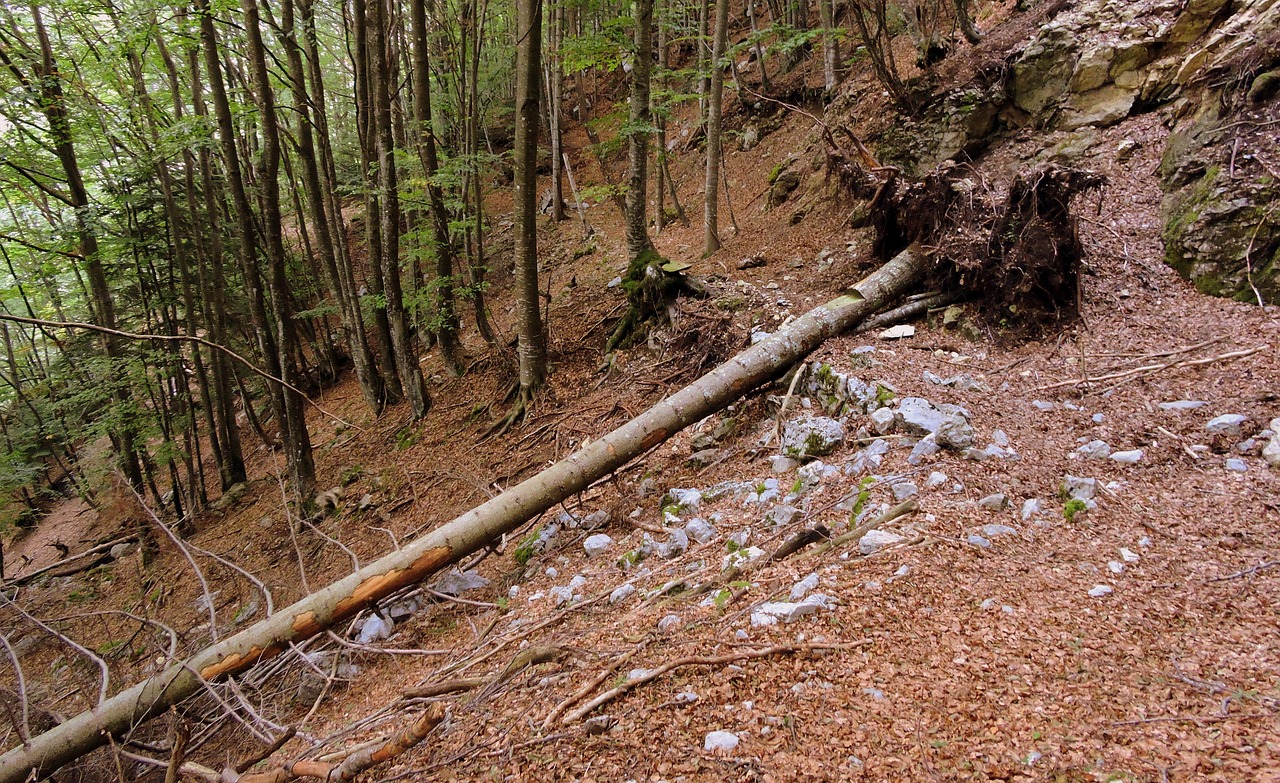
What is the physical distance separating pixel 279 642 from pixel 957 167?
7613 mm

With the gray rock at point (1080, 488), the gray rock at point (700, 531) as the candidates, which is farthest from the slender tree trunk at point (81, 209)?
the gray rock at point (1080, 488)

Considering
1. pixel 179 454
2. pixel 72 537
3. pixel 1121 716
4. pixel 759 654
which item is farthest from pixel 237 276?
pixel 1121 716

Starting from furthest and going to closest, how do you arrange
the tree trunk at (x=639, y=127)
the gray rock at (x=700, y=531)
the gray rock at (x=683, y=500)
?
the tree trunk at (x=639, y=127), the gray rock at (x=683, y=500), the gray rock at (x=700, y=531)

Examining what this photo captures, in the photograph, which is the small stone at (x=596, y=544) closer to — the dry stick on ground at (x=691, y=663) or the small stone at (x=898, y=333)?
the dry stick on ground at (x=691, y=663)

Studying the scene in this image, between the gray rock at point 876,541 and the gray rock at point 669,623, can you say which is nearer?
the gray rock at point 669,623

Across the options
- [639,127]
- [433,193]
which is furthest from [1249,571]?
[433,193]

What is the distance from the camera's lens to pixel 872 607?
274cm

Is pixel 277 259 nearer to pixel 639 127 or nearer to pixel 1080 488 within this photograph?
pixel 639 127

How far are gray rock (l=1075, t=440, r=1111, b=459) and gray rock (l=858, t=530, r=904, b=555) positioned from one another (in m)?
1.55

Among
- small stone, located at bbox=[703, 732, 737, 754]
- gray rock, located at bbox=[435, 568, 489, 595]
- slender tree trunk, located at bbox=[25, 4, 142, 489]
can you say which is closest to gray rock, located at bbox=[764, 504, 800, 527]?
small stone, located at bbox=[703, 732, 737, 754]

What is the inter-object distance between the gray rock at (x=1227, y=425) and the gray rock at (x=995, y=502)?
1.39 m

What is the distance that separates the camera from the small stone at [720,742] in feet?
7.22

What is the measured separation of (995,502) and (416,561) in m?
4.03

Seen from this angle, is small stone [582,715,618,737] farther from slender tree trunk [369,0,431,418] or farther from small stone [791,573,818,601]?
slender tree trunk [369,0,431,418]
